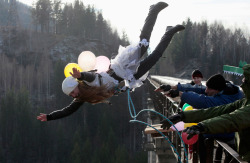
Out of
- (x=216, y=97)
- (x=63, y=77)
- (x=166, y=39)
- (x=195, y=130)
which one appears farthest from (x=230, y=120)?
(x=63, y=77)

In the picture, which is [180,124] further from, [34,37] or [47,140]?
[34,37]

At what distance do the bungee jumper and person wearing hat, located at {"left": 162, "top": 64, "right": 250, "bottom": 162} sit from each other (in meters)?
1.12

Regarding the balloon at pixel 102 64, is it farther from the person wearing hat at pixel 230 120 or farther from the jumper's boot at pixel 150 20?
the person wearing hat at pixel 230 120

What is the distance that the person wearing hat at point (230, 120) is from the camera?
2.08m

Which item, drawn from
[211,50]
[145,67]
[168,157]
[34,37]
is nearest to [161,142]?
[168,157]

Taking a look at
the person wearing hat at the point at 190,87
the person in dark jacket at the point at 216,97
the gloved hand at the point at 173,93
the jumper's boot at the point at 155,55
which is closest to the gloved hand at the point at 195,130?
the person in dark jacket at the point at 216,97

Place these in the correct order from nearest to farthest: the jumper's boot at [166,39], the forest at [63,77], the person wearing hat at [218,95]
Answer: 1. the person wearing hat at [218,95]
2. the jumper's boot at [166,39]
3. the forest at [63,77]

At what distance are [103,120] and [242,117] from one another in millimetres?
54949

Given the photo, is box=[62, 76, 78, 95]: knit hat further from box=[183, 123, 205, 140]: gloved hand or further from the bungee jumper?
box=[183, 123, 205, 140]: gloved hand

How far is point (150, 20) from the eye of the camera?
4.69 m

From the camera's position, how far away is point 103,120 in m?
56.4

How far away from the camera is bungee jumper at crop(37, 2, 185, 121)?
142 inches

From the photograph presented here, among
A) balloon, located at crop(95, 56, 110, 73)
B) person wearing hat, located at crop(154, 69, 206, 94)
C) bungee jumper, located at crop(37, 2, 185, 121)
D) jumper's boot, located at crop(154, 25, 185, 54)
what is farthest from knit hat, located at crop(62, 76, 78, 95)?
jumper's boot, located at crop(154, 25, 185, 54)

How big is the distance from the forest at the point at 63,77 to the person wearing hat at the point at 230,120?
40678mm
